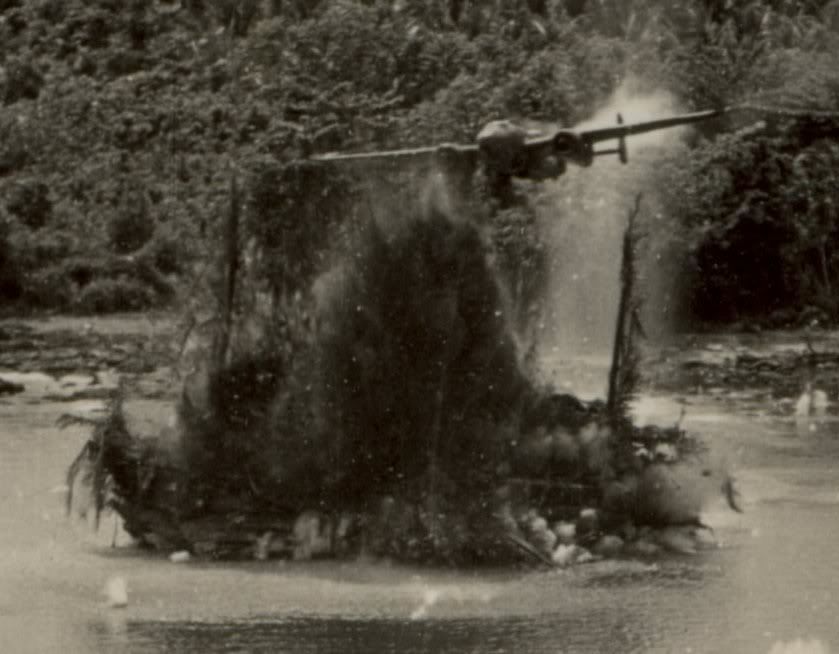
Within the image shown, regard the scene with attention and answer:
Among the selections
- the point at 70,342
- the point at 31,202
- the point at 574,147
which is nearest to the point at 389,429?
the point at 574,147

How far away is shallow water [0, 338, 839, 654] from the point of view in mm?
18094

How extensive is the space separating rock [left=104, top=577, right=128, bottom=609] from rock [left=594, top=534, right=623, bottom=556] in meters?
3.37

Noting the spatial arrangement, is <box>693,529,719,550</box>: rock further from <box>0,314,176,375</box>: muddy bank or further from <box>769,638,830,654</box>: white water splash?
<box>0,314,176,375</box>: muddy bank

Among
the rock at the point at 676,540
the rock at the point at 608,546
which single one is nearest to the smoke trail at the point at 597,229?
the rock at the point at 676,540

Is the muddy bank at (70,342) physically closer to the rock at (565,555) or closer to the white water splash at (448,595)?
the rock at (565,555)

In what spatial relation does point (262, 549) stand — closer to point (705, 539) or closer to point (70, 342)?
point (705, 539)

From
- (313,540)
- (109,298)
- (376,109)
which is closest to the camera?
(313,540)

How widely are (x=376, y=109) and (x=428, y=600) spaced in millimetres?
21059

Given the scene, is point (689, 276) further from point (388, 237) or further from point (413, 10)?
point (388, 237)

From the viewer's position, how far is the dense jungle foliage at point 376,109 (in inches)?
1547

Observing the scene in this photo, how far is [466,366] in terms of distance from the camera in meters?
20.9

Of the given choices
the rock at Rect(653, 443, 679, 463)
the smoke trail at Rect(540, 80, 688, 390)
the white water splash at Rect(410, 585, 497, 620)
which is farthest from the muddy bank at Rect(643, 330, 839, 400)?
the white water splash at Rect(410, 585, 497, 620)

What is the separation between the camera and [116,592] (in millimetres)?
19719

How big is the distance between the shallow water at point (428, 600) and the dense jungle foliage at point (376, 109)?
14829 mm
